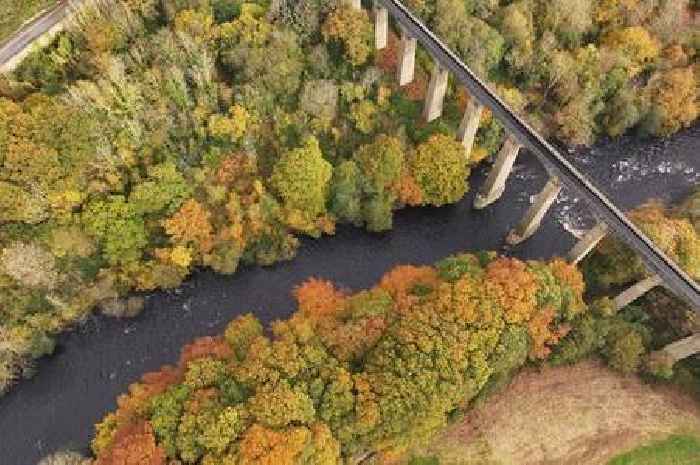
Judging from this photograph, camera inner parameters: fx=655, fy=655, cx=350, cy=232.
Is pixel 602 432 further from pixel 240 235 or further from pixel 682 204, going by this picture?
pixel 240 235

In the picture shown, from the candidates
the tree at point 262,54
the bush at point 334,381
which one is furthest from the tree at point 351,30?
the bush at point 334,381

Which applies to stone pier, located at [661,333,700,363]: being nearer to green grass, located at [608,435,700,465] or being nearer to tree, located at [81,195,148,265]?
green grass, located at [608,435,700,465]

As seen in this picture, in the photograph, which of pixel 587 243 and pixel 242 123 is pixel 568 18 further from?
pixel 242 123

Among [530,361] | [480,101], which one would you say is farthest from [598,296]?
[480,101]

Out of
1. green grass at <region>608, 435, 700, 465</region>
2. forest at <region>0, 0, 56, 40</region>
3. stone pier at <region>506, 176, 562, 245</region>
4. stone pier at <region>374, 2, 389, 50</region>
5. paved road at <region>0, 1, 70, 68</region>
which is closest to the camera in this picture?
green grass at <region>608, 435, 700, 465</region>

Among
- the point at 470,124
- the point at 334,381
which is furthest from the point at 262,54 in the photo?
the point at 334,381

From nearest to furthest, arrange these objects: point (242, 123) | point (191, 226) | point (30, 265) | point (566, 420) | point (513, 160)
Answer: point (30, 265)
point (566, 420)
point (191, 226)
point (242, 123)
point (513, 160)

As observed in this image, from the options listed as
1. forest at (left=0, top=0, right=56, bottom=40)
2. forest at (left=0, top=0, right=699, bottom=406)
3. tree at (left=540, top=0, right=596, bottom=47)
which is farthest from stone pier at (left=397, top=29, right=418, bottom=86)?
forest at (left=0, top=0, right=56, bottom=40)

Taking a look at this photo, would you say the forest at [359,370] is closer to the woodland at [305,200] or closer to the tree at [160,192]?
the woodland at [305,200]
